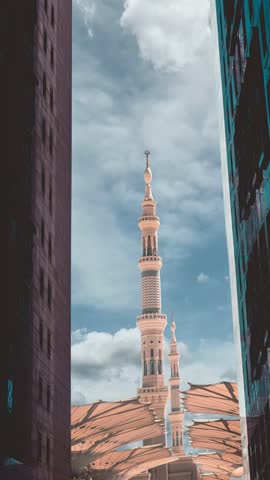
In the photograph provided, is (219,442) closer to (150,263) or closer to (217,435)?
(217,435)

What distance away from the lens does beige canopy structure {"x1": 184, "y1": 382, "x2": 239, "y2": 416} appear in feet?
195

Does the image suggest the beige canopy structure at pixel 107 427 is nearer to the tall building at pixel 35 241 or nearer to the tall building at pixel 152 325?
the tall building at pixel 35 241

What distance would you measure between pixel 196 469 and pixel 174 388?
138 feet

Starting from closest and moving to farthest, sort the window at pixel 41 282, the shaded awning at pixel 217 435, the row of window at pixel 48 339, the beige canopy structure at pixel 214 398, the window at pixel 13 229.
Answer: the window at pixel 13 229 < the row of window at pixel 48 339 < the window at pixel 41 282 < the beige canopy structure at pixel 214 398 < the shaded awning at pixel 217 435

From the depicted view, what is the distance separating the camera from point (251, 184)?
94.5ft

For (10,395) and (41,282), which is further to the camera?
(41,282)

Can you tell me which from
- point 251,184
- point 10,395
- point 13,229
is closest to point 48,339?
point 13,229

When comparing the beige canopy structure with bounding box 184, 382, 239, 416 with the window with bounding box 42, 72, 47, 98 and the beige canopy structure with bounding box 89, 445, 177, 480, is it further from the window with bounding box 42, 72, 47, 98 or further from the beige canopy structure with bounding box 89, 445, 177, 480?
the window with bounding box 42, 72, 47, 98

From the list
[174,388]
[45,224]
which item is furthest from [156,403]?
[45,224]

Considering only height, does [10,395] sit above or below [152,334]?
below

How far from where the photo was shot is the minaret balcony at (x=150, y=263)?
116062 millimetres

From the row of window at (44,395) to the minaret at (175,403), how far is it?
88.9 metres

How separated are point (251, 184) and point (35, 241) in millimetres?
13490

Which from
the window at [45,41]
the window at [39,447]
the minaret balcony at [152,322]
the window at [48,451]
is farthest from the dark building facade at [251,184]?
the minaret balcony at [152,322]
